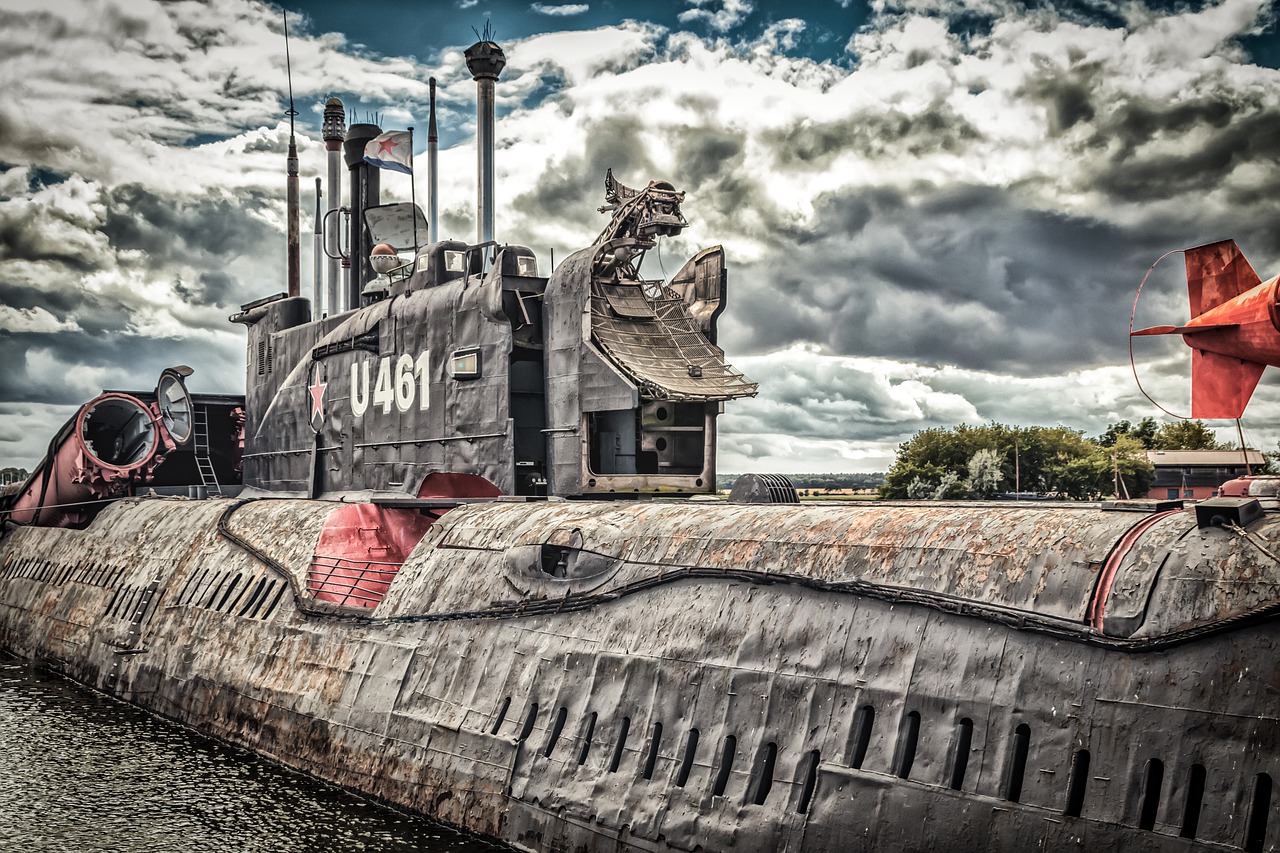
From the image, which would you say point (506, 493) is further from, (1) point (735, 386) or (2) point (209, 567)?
(2) point (209, 567)

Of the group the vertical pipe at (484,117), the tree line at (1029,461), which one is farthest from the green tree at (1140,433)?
the vertical pipe at (484,117)

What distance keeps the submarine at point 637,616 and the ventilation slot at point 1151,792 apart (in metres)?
0.02

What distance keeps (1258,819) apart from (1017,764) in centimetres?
139

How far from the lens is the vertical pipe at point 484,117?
31.7 metres

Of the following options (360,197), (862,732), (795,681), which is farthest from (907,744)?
(360,197)

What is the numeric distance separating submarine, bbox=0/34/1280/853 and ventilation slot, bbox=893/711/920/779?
3 centimetres

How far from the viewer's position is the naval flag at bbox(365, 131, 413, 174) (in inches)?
1023

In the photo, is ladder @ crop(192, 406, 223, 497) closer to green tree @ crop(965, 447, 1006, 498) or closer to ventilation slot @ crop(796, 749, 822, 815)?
ventilation slot @ crop(796, 749, 822, 815)

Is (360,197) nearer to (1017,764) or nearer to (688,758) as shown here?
(688,758)

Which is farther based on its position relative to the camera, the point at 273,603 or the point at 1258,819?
the point at 273,603

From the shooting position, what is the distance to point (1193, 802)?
21.3 feet

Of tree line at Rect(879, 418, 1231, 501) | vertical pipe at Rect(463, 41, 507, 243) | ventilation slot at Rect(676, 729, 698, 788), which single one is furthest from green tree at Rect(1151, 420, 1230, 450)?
ventilation slot at Rect(676, 729, 698, 788)

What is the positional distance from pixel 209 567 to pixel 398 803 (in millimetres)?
9043

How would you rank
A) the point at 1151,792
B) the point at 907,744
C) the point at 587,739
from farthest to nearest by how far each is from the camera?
the point at 587,739 < the point at 907,744 < the point at 1151,792
